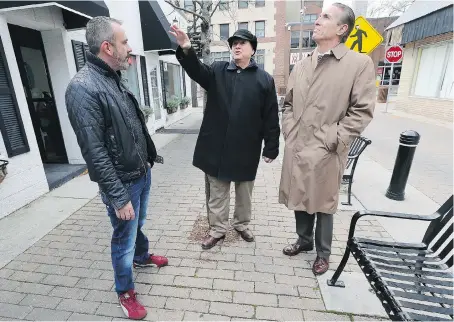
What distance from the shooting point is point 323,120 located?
2217 millimetres

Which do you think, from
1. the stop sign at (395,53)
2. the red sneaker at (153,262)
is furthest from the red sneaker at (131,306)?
the stop sign at (395,53)

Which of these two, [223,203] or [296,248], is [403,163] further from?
[223,203]

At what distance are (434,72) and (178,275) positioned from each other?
12892 millimetres

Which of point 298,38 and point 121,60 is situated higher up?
point 298,38

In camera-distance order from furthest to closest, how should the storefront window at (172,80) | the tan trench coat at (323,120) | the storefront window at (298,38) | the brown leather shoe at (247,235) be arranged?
the storefront window at (298,38) < the storefront window at (172,80) < the brown leather shoe at (247,235) < the tan trench coat at (323,120)

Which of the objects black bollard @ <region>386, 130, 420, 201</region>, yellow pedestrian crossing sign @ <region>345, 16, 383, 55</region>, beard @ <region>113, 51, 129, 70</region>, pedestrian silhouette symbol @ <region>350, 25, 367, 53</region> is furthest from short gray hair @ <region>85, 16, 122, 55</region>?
black bollard @ <region>386, 130, 420, 201</region>

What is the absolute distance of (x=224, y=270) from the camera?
2.60 meters

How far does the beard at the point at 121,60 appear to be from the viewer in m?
1.82

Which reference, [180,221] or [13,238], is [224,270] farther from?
[13,238]

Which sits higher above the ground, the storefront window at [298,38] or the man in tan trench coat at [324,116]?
the storefront window at [298,38]

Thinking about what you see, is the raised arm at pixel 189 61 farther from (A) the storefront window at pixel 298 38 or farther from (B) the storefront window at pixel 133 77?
(A) the storefront window at pixel 298 38

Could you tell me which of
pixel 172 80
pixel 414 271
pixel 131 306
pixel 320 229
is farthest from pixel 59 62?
pixel 172 80

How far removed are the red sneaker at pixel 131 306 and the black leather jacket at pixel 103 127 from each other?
826mm

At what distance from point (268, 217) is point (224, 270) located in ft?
3.85
